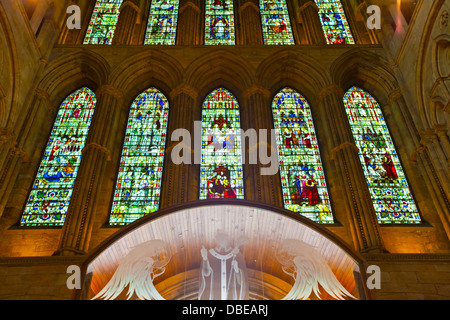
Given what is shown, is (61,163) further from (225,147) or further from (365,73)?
(365,73)

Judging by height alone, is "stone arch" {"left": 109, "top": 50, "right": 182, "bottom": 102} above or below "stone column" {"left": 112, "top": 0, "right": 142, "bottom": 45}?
below

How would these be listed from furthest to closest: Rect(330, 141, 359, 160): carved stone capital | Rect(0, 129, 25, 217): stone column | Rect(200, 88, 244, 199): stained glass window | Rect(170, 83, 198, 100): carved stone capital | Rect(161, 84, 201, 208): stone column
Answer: Rect(170, 83, 198, 100): carved stone capital < Rect(330, 141, 359, 160): carved stone capital < Rect(200, 88, 244, 199): stained glass window < Rect(161, 84, 201, 208): stone column < Rect(0, 129, 25, 217): stone column

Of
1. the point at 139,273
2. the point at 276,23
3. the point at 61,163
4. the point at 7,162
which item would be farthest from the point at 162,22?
the point at 139,273

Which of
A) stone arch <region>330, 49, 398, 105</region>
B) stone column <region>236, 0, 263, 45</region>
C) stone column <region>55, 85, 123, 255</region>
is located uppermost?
stone column <region>236, 0, 263, 45</region>

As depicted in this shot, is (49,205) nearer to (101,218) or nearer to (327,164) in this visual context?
(101,218)

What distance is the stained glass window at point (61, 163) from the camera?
415 inches

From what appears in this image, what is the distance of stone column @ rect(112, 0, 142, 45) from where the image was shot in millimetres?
14297

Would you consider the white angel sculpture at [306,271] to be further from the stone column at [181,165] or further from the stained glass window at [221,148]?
the stained glass window at [221,148]

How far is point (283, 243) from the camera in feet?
26.1

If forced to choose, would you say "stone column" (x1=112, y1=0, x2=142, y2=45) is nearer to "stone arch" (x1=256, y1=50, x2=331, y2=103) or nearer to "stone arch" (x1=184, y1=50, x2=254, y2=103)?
"stone arch" (x1=184, y1=50, x2=254, y2=103)

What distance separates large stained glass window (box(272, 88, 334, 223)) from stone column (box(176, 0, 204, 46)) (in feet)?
11.7

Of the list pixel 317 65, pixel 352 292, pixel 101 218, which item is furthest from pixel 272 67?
pixel 352 292

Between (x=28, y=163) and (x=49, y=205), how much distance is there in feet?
4.81

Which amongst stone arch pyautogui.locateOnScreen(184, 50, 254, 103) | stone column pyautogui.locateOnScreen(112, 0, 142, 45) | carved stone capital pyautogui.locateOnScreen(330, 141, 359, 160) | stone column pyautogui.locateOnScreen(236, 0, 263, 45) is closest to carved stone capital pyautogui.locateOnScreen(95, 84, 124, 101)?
stone arch pyautogui.locateOnScreen(184, 50, 254, 103)
